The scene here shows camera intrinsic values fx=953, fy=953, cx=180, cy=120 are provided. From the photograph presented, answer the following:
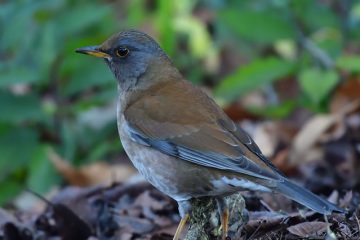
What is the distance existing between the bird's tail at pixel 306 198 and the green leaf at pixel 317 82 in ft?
10.5

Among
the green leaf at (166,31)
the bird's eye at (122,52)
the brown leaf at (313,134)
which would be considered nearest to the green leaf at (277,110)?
the brown leaf at (313,134)

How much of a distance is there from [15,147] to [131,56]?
10.4 ft

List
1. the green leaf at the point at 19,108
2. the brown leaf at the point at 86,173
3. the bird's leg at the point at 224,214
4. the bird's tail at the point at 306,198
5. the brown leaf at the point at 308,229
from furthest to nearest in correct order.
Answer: the green leaf at the point at 19,108 < the brown leaf at the point at 86,173 < the bird's leg at the point at 224,214 < the brown leaf at the point at 308,229 < the bird's tail at the point at 306,198

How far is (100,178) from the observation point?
8984mm

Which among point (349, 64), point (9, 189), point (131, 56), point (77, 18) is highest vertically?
point (131, 56)

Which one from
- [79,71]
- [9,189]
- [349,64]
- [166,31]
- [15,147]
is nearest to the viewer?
[349,64]

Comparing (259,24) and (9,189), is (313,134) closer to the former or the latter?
(259,24)

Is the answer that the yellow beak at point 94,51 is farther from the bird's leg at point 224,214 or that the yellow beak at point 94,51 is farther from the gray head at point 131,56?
the bird's leg at point 224,214

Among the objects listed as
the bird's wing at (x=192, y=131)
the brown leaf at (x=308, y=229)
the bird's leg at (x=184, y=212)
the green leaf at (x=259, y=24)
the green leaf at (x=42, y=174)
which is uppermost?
the bird's wing at (x=192, y=131)

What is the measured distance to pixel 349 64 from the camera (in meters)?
8.95

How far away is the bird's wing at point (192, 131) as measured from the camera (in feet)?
19.2

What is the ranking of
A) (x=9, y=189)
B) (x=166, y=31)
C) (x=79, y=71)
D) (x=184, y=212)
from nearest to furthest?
1. (x=184, y=212)
2. (x=79, y=71)
3. (x=9, y=189)
4. (x=166, y=31)

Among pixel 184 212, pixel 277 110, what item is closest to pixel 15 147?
pixel 277 110

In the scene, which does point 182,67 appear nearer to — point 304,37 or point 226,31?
point 226,31
